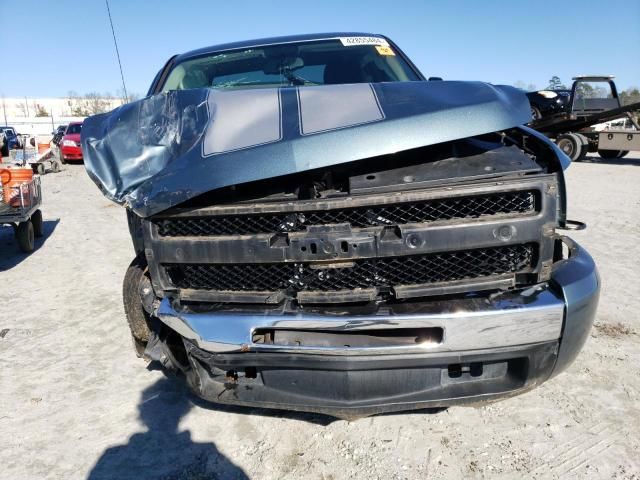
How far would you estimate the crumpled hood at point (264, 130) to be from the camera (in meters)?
1.91

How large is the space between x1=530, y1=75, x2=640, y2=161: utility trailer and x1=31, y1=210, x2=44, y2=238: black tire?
12.7 meters

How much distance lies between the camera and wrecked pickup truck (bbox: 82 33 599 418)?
1.93 metres

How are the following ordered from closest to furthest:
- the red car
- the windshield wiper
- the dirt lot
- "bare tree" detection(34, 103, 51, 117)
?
the dirt lot → the windshield wiper → the red car → "bare tree" detection(34, 103, 51, 117)

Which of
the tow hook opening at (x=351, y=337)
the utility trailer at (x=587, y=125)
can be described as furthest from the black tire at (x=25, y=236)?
the utility trailer at (x=587, y=125)

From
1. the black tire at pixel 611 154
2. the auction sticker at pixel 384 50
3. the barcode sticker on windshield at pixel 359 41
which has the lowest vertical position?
the black tire at pixel 611 154

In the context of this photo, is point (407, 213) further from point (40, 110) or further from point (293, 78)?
point (40, 110)

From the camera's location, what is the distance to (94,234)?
7035mm

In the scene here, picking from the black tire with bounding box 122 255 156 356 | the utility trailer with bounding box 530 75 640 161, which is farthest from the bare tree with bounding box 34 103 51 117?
the black tire with bounding box 122 255 156 356

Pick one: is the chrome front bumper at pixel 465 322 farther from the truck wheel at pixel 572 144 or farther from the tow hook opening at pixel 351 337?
the truck wheel at pixel 572 144

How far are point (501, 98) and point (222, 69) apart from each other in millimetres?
2305

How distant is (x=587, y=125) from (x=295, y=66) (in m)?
12.9

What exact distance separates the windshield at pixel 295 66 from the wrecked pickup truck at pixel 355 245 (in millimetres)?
1245

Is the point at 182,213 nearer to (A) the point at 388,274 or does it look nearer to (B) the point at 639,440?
(A) the point at 388,274

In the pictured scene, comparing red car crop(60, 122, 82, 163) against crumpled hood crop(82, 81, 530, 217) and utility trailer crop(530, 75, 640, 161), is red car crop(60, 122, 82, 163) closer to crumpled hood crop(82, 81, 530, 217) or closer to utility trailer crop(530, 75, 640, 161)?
utility trailer crop(530, 75, 640, 161)
